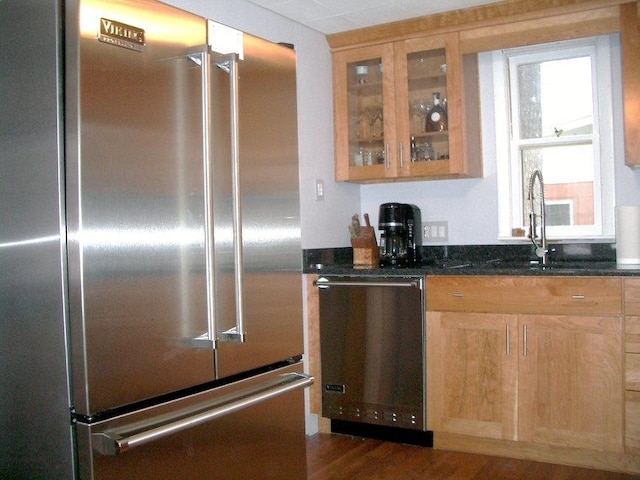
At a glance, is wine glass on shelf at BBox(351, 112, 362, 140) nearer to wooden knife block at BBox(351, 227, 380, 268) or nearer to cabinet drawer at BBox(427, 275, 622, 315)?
wooden knife block at BBox(351, 227, 380, 268)

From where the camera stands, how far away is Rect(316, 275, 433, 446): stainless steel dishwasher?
3.19m

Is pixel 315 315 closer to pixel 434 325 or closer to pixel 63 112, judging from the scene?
pixel 434 325

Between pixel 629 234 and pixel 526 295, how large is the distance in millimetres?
570

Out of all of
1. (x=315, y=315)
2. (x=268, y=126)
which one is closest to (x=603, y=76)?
(x=315, y=315)

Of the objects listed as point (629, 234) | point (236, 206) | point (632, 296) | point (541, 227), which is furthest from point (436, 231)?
point (236, 206)

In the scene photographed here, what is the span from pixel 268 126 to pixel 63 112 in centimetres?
61

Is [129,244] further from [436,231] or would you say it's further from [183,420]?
[436,231]

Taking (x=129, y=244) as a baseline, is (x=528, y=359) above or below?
below

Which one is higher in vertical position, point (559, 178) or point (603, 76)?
point (603, 76)

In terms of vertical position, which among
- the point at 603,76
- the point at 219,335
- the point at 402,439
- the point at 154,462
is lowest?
the point at 402,439

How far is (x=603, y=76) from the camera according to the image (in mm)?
3438

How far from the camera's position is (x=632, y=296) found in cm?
276

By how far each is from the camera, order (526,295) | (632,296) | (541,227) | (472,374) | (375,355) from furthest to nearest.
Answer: (541,227), (375,355), (472,374), (526,295), (632,296)

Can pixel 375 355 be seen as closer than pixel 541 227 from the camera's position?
Yes
